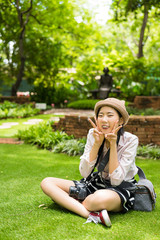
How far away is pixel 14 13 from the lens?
53.2 feet

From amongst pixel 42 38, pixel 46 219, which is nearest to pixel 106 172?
pixel 46 219

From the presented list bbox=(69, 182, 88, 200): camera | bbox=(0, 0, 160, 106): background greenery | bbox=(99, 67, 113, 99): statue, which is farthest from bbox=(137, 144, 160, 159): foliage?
bbox=(0, 0, 160, 106): background greenery

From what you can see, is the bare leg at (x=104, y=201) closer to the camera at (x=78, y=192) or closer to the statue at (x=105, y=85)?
the camera at (x=78, y=192)

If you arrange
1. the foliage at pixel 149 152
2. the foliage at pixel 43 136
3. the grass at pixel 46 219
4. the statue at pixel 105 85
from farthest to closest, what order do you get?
the statue at pixel 105 85, the foliage at pixel 43 136, the foliage at pixel 149 152, the grass at pixel 46 219

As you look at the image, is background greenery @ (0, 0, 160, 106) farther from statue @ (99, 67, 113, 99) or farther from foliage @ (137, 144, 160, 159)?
foliage @ (137, 144, 160, 159)

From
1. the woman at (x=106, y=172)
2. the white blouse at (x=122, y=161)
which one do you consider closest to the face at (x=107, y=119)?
the woman at (x=106, y=172)

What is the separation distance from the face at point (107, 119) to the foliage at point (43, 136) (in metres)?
3.36

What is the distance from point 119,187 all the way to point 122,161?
0.86 feet

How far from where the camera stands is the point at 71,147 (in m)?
5.73

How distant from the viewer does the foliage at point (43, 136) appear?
618cm

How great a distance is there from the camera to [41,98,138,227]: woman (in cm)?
260

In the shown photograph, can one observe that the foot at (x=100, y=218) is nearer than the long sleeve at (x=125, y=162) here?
Yes

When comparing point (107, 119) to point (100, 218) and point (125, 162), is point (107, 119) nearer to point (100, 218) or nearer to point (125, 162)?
point (125, 162)

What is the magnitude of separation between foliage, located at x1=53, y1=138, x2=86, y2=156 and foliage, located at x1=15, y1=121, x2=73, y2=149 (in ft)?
0.67
